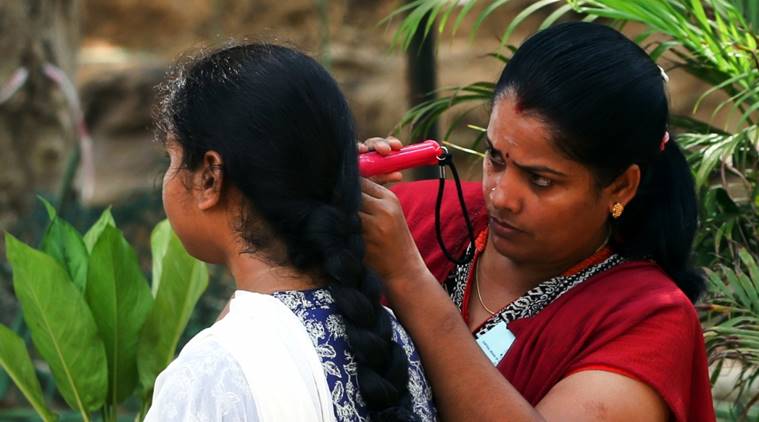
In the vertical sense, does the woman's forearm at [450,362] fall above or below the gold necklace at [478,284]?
above

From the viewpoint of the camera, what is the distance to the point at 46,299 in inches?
98.2

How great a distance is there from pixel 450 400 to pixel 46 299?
1.05 m

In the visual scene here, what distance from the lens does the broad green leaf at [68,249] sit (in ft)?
8.67

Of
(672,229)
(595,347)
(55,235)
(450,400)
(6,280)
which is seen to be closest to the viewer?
(450,400)

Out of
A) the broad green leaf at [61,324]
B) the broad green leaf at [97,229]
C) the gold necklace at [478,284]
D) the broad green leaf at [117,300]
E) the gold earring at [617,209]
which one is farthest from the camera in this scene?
the broad green leaf at [97,229]

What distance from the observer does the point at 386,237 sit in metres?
1.74

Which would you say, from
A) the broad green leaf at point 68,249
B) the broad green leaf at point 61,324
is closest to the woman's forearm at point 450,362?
the broad green leaf at point 61,324

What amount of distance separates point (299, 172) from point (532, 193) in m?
0.53

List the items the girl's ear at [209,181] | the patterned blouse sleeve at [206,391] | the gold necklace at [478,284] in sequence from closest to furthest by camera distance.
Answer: the patterned blouse sleeve at [206,391] < the girl's ear at [209,181] < the gold necklace at [478,284]

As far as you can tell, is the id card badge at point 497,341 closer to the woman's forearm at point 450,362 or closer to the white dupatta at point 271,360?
the woman's forearm at point 450,362

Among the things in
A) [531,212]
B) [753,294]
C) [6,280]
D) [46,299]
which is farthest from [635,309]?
[6,280]

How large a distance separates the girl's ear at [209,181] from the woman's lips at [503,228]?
23.4 inches

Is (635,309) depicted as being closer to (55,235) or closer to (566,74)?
(566,74)

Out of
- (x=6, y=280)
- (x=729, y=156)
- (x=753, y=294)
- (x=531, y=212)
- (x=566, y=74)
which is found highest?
(x=566, y=74)
